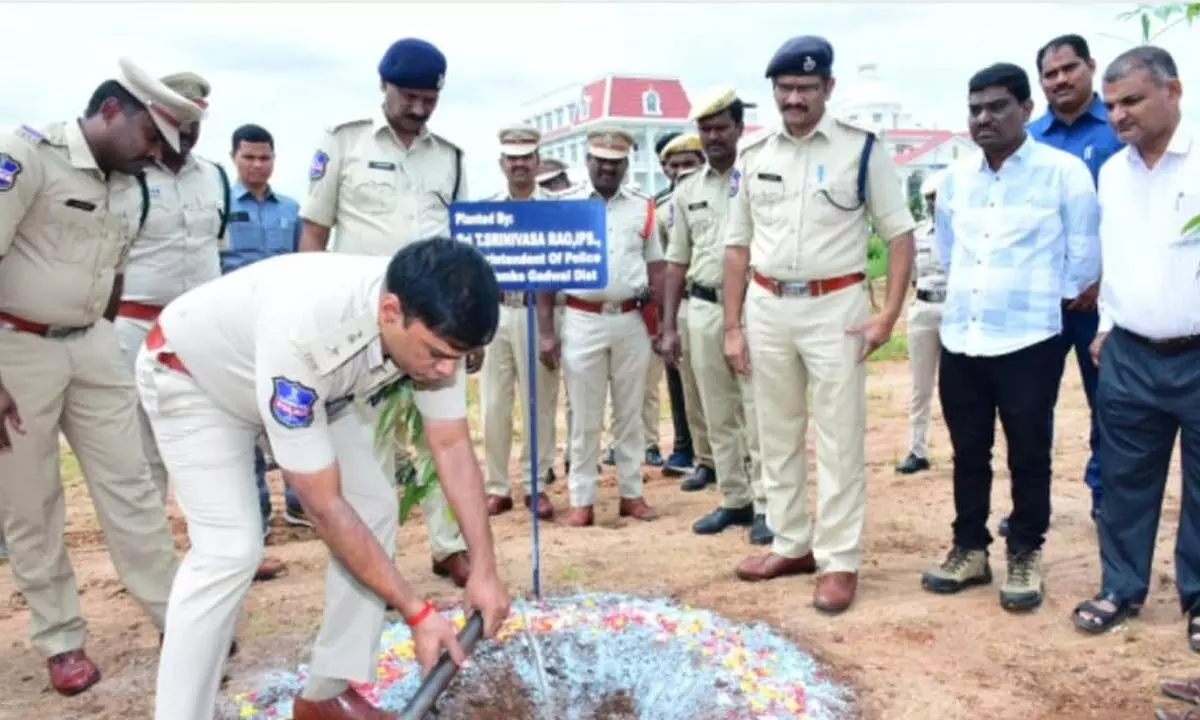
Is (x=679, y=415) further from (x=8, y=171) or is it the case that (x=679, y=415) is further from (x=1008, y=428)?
(x=8, y=171)

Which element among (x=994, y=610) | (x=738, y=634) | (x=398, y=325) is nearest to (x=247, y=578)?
(x=398, y=325)

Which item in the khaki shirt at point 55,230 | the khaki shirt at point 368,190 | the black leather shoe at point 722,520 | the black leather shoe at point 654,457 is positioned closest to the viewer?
the khaki shirt at point 55,230

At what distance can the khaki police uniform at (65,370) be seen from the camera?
3.35 m

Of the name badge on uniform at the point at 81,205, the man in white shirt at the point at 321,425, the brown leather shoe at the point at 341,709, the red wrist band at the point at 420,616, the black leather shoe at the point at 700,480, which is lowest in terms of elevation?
the black leather shoe at the point at 700,480

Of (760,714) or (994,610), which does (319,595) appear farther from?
(994,610)

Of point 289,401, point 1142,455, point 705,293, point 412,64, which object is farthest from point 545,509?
point 289,401

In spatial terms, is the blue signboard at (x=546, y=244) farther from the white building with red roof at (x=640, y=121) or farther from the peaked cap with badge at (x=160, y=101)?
the white building with red roof at (x=640, y=121)

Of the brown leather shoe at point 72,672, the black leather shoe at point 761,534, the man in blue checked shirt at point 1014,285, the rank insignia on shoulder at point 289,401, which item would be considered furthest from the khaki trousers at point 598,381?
the rank insignia on shoulder at point 289,401

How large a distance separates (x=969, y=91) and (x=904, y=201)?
486 mm

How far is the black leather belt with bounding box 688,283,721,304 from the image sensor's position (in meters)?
5.57

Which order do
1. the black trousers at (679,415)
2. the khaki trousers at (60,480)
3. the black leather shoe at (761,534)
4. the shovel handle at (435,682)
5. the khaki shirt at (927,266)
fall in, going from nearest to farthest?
the shovel handle at (435,682) → the khaki trousers at (60,480) → the black leather shoe at (761,534) → the khaki shirt at (927,266) → the black trousers at (679,415)

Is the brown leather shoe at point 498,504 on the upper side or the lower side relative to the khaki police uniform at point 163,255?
lower

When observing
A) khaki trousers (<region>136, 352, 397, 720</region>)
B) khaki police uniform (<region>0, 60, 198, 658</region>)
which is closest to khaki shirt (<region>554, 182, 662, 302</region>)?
khaki police uniform (<region>0, 60, 198, 658</region>)

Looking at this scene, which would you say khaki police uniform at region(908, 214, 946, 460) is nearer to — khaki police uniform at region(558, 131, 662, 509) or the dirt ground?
the dirt ground
